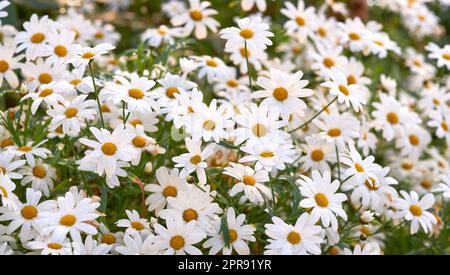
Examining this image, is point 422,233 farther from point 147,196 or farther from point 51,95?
point 51,95

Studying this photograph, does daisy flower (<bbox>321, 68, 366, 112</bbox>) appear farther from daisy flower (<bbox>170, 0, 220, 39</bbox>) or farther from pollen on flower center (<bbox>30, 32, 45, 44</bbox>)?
pollen on flower center (<bbox>30, 32, 45, 44</bbox>)

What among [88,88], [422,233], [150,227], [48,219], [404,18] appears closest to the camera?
[48,219]

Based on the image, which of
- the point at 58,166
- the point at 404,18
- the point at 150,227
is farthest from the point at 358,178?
the point at 404,18

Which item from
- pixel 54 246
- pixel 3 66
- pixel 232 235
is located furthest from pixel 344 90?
pixel 3 66

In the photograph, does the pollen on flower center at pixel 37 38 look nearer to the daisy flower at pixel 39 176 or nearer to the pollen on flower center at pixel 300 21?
the daisy flower at pixel 39 176

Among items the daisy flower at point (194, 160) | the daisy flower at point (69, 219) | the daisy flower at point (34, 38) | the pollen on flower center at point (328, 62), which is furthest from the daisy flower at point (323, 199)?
the daisy flower at point (34, 38)

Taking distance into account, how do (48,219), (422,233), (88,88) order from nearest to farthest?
1. (48,219)
2. (88,88)
3. (422,233)

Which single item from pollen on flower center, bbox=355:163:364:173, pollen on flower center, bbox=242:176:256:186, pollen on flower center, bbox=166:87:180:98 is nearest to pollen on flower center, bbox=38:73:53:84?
pollen on flower center, bbox=166:87:180:98
